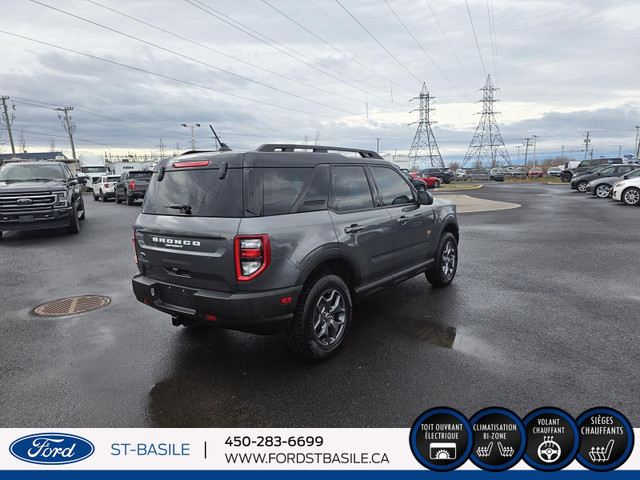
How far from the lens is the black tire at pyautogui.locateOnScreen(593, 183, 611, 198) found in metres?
21.4

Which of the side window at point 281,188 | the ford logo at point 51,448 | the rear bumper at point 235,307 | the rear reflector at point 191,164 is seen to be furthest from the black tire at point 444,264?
the ford logo at point 51,448

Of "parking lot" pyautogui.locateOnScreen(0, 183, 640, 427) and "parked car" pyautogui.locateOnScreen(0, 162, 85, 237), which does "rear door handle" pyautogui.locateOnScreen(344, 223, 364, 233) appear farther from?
"parked car" pyautogui.locateOnScreen(0, 162, 85, 237)

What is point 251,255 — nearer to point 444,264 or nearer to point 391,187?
point 391,187

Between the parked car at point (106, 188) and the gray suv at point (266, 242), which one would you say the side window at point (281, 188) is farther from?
Result: the parked car at point (106, 188)

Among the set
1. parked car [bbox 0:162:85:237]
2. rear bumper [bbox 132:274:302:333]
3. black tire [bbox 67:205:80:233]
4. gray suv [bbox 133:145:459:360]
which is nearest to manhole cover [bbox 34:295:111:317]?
gray suv [bbox 133:145:459:360]

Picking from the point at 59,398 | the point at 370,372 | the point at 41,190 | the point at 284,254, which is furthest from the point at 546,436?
the point at 41,190

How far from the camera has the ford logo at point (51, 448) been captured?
260 centimetres

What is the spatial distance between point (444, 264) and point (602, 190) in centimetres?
2039

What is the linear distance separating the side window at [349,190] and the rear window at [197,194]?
1020 millimetres

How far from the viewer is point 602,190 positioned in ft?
70.6

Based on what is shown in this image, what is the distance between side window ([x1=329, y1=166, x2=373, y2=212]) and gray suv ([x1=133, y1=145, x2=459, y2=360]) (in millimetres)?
12

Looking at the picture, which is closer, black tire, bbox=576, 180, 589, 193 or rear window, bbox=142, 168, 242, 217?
rear window, bbox=142, 168, 242, 217

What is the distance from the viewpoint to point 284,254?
3.37 meters

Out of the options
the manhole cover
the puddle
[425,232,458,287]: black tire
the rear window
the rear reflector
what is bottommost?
the puddle
